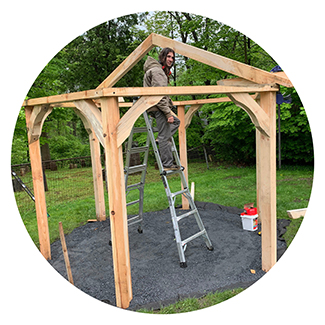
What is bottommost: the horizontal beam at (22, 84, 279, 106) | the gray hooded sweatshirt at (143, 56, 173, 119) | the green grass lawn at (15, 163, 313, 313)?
the green grass lawn at (15, 163, 313, 313)

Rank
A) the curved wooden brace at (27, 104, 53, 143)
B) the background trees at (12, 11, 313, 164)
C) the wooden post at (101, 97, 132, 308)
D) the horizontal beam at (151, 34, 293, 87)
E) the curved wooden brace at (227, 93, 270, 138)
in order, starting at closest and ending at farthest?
the wooden post at (101, 97, 132, 308) → the curved wooden brace at (227, 93, 270, 138) → the horizontal beam at (151, 34, 293, 87) → the curved wooden brace at (27, 104, 53, 143) → the background trees at (12, 11, 313, 164)

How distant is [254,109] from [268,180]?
0.92 metres

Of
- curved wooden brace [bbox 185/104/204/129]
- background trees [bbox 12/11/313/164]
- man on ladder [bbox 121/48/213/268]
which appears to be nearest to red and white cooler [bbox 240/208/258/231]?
man on ladder [bbox 121/48/213/268]

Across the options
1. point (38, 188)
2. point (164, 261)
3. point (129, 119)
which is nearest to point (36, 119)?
point (38, 188)

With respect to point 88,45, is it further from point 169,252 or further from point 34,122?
point 169,252

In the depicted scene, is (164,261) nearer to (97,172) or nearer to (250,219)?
(250,219)

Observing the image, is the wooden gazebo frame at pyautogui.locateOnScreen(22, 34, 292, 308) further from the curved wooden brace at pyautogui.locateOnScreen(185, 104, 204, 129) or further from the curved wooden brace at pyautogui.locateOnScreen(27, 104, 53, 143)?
the curved wooden brace at pyautogui.locateOnScreen(185, 104, 204, 129)

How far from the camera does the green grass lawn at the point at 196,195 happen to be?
18.4 ft

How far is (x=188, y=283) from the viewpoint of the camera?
384cm

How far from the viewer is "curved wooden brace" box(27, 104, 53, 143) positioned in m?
4.26

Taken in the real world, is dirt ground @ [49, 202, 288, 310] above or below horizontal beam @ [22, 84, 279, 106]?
below

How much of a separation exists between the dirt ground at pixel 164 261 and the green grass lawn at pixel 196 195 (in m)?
0.23

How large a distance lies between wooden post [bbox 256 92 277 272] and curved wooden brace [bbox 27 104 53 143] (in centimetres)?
292

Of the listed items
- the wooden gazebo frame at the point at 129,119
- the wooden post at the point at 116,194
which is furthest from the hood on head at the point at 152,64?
the wooden post at the point at 116,194
